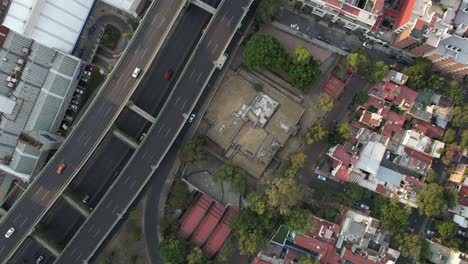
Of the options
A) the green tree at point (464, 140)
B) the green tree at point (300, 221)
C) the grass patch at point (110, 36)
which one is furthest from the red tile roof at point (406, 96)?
the grass patch at point (110, 36)

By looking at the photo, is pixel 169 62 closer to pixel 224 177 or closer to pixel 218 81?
pixel 218 81

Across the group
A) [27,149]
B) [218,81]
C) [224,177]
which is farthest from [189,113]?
[27,149]

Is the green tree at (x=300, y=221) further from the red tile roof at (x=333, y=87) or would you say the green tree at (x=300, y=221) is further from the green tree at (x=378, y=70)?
the green tree at (x=378, y=70)

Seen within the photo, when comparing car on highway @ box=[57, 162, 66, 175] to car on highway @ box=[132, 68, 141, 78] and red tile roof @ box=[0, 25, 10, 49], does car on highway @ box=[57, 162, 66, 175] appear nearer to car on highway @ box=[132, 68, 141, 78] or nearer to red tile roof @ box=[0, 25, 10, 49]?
car on highway @ box=[132, 68, 141, 78]

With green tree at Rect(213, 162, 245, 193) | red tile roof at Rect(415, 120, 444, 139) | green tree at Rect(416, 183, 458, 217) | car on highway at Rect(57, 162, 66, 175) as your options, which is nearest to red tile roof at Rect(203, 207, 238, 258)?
green tree at Rect(213, 162, 245, 193)

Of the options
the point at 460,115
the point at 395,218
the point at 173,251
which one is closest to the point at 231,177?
the point at 173,251

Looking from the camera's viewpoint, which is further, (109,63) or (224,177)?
(109,63)
